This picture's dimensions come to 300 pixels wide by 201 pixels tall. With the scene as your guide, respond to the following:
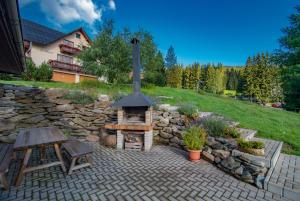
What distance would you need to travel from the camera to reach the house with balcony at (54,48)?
18.5 m

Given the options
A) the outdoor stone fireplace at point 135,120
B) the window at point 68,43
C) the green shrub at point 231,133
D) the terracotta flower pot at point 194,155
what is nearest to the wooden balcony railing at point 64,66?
the window at point 68,43

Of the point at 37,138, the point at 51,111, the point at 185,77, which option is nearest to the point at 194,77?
the point at 185,77

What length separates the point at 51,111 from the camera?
659cm

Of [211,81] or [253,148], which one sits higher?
[211,81]

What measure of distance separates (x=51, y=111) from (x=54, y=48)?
1714cm

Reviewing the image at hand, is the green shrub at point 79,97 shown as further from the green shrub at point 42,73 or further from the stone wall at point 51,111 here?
the green shrub at point 42,73

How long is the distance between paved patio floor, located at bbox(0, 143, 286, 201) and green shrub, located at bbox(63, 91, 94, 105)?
2850 millimetres

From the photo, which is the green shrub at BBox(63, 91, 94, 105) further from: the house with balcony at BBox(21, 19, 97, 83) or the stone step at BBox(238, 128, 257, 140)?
the house with balcony at BBox(21, 19, 97, 83)

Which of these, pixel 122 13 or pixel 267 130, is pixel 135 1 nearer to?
pixel 122 13

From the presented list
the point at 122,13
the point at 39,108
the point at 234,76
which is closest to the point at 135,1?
the point at 122,13

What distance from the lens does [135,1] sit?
38.4 ft

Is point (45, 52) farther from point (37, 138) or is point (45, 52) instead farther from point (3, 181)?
point (3, 181)

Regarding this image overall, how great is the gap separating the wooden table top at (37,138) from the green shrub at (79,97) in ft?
9.21

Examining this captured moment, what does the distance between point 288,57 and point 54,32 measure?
27739mm
